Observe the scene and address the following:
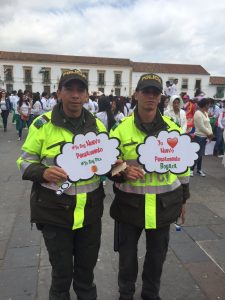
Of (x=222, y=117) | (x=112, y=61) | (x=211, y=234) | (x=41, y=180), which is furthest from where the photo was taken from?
(x=112, y=61)

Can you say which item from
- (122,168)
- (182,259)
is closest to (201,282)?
(182,259)

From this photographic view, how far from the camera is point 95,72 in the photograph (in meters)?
63.6

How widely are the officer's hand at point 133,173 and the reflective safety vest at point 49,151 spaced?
0.23 m

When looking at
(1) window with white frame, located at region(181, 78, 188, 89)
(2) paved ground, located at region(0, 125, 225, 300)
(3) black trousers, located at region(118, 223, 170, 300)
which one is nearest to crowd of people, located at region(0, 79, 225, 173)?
(3) black trousers, located at region(118, 223, 170, 300)

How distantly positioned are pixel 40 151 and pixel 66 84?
19.6 inches

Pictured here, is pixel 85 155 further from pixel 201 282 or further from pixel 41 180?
pixel 201 282

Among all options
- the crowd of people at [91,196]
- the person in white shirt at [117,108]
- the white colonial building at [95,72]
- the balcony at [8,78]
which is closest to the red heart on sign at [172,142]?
the crowd of people at [91,196]

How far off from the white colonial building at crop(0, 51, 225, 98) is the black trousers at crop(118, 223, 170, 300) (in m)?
60.7

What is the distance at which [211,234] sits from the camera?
399 cm

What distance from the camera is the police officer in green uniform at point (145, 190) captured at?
7.53 ft

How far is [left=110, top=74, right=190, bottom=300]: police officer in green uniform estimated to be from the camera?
229 cm

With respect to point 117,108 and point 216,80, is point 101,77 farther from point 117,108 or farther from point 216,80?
point 117,108

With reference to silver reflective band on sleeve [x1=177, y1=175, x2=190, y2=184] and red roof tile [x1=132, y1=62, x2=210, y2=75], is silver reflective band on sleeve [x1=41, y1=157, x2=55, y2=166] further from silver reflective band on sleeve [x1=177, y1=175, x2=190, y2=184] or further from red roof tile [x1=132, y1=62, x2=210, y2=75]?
red roof tile [x1=132, y1=62, x2=210, y2=75]

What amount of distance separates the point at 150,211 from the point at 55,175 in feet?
2.64
